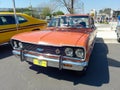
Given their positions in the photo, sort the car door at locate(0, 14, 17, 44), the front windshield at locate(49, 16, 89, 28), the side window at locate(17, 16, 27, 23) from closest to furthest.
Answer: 1. the front windshield at locate(49, 16, 89, 28)
2. the car door at locate(0, 14, 17, 44)
3. the side window at locate(17, 16, 27, 23)

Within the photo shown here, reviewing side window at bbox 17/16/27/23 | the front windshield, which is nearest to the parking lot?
the front windshield

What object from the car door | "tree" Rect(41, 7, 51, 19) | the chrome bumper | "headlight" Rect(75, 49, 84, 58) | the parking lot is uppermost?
"tree" Rect(41, 7, 51, 19)

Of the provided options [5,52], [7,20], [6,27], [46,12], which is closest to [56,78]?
[5,52]

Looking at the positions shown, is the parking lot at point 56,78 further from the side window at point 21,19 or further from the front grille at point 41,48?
the side window at point 21,19

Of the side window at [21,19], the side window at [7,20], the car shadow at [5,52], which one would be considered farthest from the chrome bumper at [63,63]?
the side window at [21,19]

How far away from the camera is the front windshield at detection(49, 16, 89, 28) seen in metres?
5.54

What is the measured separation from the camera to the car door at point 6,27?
22.6 ft

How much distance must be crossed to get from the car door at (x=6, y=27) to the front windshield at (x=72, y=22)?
2.29 meters

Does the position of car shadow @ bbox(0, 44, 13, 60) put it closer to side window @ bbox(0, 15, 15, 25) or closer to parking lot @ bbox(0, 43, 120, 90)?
parking lot @ bbox(0, 43, 120, 90)

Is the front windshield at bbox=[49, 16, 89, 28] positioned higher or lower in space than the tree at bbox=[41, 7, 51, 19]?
lower

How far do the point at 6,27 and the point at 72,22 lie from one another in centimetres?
312

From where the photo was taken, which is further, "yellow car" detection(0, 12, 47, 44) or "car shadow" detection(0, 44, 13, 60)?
"yellow car" detection(0, 12, 47, 44)

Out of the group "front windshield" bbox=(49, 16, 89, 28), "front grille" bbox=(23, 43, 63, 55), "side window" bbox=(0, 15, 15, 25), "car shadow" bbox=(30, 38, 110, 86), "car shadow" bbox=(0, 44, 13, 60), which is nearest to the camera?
"front grille" bbox=(23, 43, 63, 55)

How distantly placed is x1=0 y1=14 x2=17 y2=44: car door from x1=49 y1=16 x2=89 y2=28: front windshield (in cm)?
229
